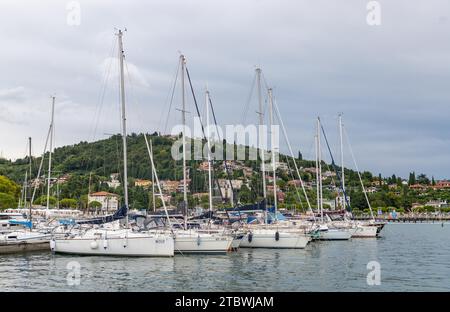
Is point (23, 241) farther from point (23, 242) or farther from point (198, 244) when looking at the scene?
point (198, 244)

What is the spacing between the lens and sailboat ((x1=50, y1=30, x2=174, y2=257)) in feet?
118

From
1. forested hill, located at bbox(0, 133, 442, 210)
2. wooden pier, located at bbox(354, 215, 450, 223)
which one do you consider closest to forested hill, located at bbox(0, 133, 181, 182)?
forested hill, located at bbox(0, 133, 442, 210)

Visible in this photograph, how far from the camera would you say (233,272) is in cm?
3055

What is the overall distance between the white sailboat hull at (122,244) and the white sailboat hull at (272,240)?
415 inches

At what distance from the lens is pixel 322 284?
1065 inches

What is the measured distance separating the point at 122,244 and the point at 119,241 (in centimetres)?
30

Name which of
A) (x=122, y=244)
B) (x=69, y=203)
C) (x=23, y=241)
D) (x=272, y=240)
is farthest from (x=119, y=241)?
(x=69, y=203)

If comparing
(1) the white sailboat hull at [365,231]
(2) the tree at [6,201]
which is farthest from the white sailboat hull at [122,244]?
(2) the tree at [6,201]

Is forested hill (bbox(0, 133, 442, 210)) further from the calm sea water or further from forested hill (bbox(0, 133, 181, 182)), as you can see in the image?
the calm sea water

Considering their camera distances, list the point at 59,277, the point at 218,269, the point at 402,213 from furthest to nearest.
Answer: the point at 402,213
the point at 218,269
the point at 59,277

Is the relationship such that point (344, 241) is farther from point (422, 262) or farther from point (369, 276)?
point (369, 276)

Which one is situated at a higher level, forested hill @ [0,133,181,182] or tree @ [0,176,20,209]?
forested hill @ [0,133,181,182]
